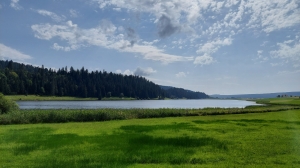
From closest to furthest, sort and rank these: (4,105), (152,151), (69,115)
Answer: (152,151)
(69,115)
(4,105)

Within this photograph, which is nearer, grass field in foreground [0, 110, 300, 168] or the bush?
grass field in foreground [0, 110, 300, 168]

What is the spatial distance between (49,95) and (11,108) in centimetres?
15594

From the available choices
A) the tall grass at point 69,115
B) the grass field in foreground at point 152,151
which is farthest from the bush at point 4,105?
the grass field in foreground at point 152,151

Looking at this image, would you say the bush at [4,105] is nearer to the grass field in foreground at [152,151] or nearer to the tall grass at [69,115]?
the tall grass at [69,115]

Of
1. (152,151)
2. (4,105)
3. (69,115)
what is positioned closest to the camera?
(152,151)

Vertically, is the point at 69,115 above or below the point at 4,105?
below

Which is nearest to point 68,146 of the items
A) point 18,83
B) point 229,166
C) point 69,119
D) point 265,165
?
point 229,166

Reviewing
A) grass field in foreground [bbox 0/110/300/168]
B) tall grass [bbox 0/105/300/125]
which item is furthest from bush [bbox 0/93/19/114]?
grass field in foreground [bbox 0/110/300/168]

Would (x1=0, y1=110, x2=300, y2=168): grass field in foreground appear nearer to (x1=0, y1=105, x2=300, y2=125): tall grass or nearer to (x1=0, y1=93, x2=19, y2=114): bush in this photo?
(x1=0, y1=105, x2=300, y2=125): tall grass

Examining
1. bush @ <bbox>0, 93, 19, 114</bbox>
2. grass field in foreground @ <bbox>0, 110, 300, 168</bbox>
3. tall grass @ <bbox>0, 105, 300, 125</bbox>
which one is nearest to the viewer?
grass field in foreground @ <bbox>0, 110, 300, 168</bbox>

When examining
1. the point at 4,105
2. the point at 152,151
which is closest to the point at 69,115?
the point at 4,105

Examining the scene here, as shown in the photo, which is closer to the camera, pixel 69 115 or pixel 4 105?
pixel 69 115

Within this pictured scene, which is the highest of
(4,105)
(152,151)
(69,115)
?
(4,105)

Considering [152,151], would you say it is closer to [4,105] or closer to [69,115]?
[69,115]
